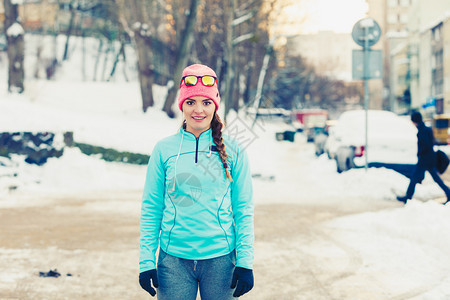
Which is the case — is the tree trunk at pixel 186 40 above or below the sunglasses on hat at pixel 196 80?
above

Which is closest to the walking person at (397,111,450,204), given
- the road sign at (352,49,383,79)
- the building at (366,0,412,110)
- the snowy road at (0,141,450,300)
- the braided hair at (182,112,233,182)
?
the snowy road at (0,141,450,300)

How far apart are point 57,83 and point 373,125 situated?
72.9ft

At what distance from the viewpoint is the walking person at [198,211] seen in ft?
8.87

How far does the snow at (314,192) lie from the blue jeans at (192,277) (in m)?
2.70

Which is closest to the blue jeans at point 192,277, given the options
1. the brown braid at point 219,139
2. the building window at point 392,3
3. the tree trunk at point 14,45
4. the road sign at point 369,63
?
the brown braid at point 219,139

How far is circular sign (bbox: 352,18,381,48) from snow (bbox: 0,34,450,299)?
308 centimetres

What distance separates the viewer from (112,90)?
31.8 metres

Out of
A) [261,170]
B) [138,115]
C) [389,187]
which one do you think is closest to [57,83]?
[138,115]

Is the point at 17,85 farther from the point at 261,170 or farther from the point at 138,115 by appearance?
the point at 261,170

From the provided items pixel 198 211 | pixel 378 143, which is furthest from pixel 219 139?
pixel 378 143

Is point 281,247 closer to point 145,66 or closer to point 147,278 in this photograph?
point 147,278

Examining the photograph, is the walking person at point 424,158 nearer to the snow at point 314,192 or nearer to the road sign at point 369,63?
the snow at point 314,192

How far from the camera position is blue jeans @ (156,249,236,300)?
8.84 ft

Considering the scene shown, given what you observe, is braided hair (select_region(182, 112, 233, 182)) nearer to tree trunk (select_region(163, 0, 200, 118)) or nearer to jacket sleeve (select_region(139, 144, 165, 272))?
jacket sleeve (select_region(139, 144, 165, 272))
